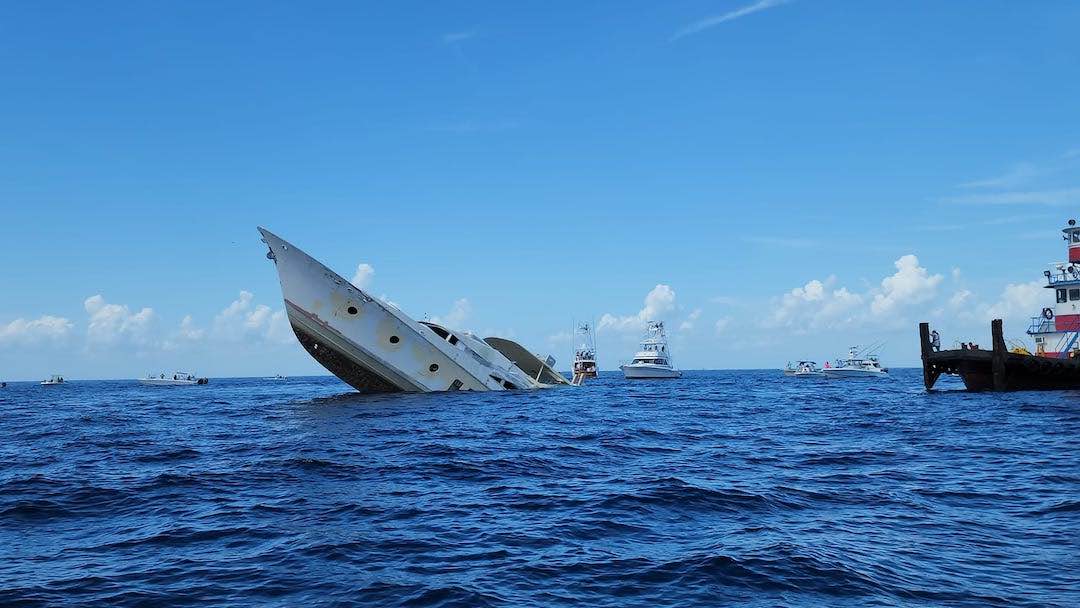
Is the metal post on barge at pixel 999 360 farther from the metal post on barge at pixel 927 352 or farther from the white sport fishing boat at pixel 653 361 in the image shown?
the white sport fishing boat at pixel 653 361

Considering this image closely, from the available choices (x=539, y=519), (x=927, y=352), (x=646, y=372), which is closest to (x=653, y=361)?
(x=646, y=372)

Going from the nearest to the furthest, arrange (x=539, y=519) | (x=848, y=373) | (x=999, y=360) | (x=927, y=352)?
(x=539, y=519) → (x=999, y=360) → (x=927, y=352) → (x=848, y=373)

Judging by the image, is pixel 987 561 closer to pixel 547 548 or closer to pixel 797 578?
pixel 797 578

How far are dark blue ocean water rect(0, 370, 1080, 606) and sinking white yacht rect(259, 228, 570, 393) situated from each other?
558 inches

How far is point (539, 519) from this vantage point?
33.6ft

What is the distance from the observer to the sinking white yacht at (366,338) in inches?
1352

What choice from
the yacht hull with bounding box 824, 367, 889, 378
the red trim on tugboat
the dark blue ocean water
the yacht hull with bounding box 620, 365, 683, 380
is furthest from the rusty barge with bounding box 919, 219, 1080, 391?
the yacht hull with bounding box 824, 367, 889, 378

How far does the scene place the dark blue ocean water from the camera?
717 centimetres

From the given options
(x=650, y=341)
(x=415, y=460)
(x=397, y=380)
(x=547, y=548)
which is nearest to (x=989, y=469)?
(x=547, y=548)

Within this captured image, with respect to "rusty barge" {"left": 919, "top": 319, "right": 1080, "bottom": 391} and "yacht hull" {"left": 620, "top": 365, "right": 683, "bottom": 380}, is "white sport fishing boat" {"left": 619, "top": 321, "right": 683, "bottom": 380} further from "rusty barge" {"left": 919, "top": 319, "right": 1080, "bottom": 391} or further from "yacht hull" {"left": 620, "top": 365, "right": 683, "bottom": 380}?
"rusty barge" {"left": 919, "top": 319, "right": 1080, "bottom": 391}

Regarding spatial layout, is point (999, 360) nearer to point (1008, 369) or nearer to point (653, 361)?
point (1008, 369)

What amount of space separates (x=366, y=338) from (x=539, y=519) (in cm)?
2700

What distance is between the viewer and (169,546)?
28.7ft

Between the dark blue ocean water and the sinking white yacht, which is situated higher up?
the sinking white yacht
